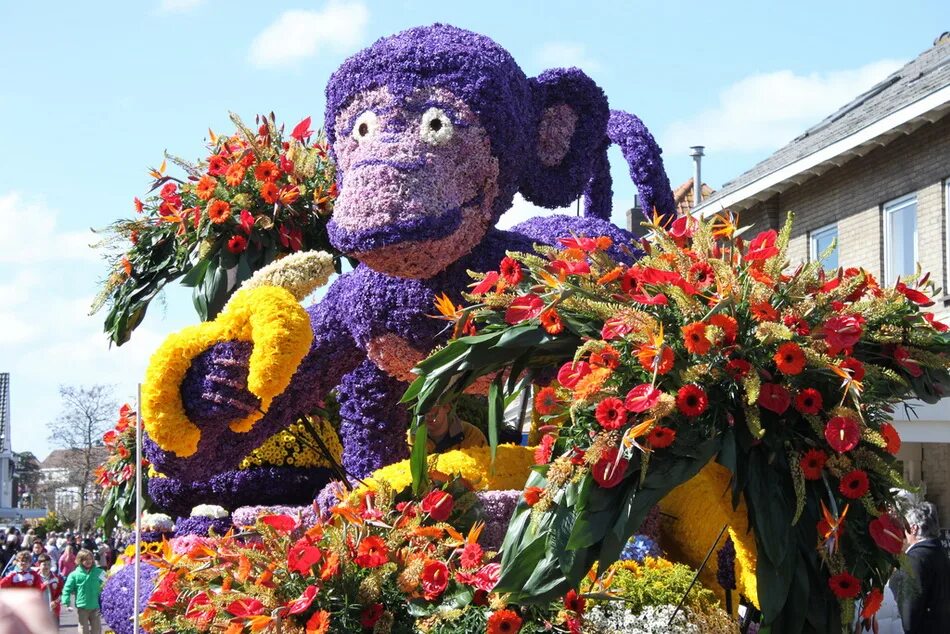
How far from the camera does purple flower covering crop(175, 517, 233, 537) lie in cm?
622

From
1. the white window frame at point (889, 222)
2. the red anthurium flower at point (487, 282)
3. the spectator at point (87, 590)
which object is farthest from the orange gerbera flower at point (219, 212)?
the white window frame at point (889, 222)

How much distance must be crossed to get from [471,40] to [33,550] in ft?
41.9

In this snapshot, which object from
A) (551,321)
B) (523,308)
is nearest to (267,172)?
(523,308)

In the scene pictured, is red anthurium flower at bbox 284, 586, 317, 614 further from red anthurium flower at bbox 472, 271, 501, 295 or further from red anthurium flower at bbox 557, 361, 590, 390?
red anthurium flower at bbox 557, 361, 590, 390

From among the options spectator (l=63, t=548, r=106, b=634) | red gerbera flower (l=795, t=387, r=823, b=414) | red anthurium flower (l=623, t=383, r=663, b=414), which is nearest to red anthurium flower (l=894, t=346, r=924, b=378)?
red gerbera flower (l=795, t=387, r=823, b=414)

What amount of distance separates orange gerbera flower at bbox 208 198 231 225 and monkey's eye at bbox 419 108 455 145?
160 centimetres

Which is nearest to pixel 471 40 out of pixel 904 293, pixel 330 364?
pixel 330 364

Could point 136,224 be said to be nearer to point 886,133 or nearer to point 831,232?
point 886,133

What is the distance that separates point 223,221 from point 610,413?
126 inches

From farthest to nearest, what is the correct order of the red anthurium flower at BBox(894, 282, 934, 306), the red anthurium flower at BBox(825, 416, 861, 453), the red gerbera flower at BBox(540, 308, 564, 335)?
the red anthurium flower at BBox(894, 282, 934, 306) → the red gerbera flower at BBox(540, 308, 564, 335) → the red anthurium flower at BBox(825, 416, 861, 453)

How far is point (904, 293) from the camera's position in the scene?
3.86m

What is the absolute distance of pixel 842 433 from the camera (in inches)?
132

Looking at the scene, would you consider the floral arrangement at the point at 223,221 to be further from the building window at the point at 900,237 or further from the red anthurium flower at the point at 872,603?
the building window at the point at 900,237

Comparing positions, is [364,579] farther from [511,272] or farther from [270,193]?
[270,193]
